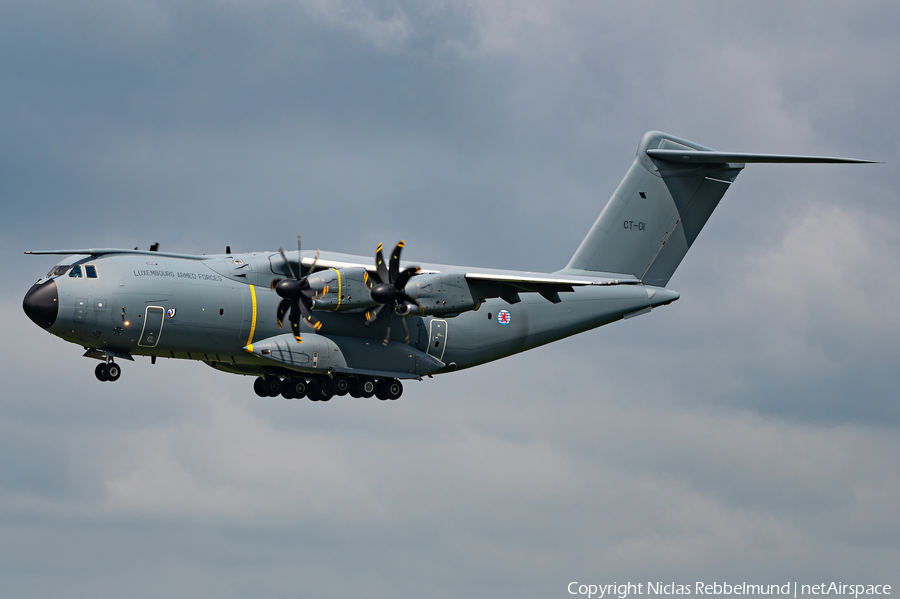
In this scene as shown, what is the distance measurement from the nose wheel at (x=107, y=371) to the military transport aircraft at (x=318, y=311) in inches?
1.4

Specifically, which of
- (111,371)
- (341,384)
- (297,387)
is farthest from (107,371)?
(341,384)

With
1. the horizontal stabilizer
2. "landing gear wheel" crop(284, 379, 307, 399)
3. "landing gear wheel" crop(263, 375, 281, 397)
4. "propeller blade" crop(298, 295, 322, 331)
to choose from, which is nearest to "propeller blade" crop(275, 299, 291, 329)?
"propeller blade" crop(298, 295, 322, 331)

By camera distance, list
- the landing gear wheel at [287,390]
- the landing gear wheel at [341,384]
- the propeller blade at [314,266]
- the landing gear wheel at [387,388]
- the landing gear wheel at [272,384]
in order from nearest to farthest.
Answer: the propeller blade at [314,266]
the landing gear wheel at [341,384]
the landing gear wheel at [387,388]
the landing gear wheel at [287,390]
the landing gear wheel at [272,384]

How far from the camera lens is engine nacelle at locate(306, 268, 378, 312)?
27.1m

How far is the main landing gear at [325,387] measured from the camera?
29.8 metres

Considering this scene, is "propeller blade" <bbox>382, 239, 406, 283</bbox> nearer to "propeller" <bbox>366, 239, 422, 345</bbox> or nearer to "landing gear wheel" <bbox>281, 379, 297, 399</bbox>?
"propeller" <bbox>366, 239, 422, 345</bbox>

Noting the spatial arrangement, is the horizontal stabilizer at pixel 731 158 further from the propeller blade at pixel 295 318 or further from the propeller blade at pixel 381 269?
the propeller blade at pixel 295 318

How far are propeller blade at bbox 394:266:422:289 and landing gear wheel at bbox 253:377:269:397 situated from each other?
5630 mm

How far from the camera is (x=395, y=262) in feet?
89.6

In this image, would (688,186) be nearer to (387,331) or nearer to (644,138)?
(644,138)

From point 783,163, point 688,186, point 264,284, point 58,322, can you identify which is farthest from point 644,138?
point 58,322

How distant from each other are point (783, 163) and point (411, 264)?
11326mm

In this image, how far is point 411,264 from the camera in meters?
28.2

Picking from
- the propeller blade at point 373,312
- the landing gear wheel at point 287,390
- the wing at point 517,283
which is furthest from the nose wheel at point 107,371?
the wing at point 517,283
